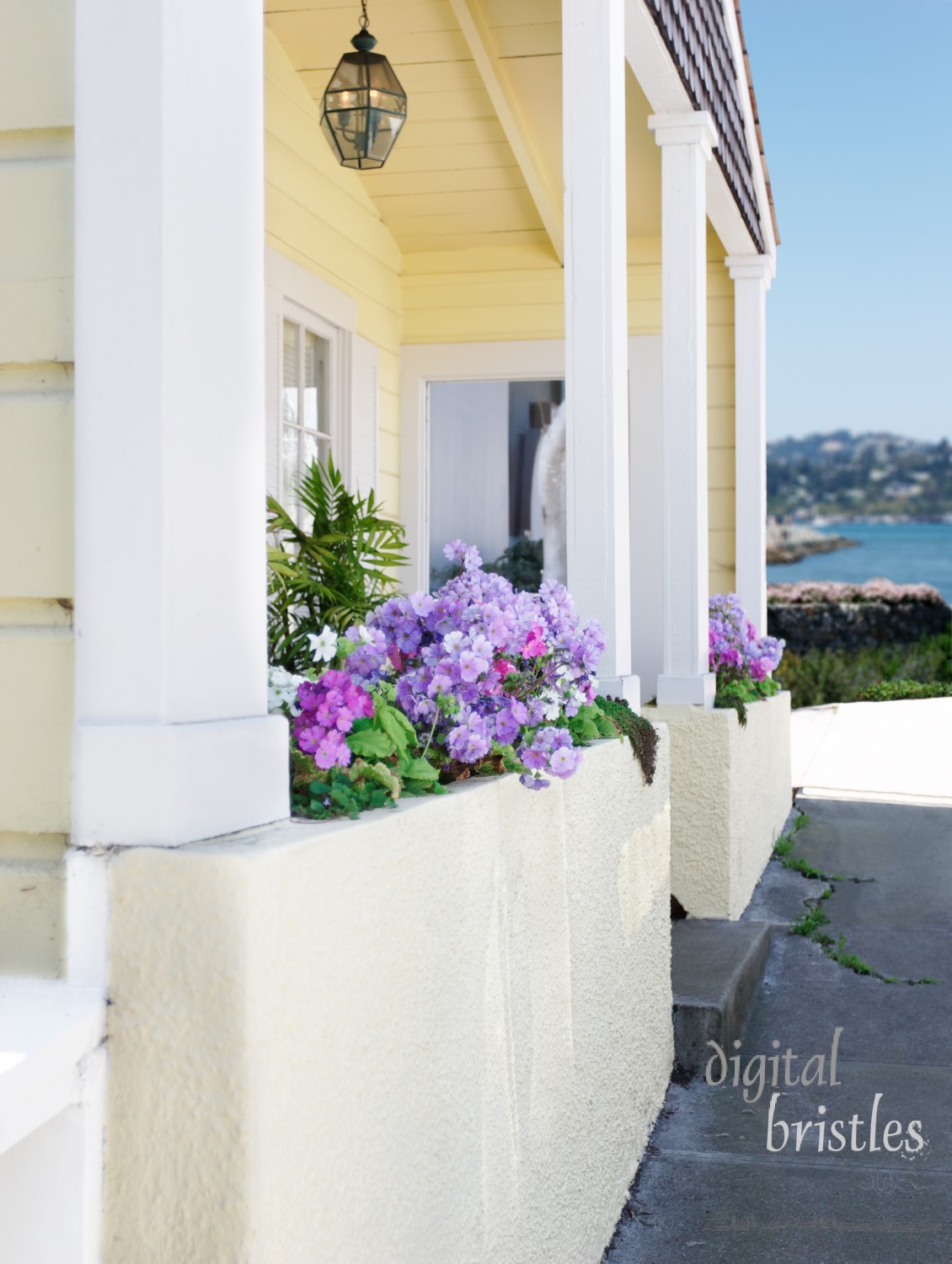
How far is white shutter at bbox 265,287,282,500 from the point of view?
4918 mm

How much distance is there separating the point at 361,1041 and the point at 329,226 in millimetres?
4540

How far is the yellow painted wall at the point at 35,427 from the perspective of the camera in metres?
1.44

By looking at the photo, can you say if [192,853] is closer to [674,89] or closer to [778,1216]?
[778,1216]

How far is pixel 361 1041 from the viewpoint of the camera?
1.50 metres

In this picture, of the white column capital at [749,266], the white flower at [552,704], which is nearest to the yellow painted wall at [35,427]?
the white flower at [552,704]

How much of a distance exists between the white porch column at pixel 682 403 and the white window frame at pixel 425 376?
1.80 m

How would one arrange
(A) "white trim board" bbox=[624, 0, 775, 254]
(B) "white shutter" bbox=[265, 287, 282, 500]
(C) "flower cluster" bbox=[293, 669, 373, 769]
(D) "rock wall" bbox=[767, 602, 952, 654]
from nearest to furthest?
(C) "flower cluster" bbox=[293, 669, 373, 769]
(A) "white trim board" bbox=[624, 0, 775, 254]
(B) "white shutter" bbox=[265, 287, 282, 500]
(D) "rock wall" bbox=[767, 602, 952, 654]

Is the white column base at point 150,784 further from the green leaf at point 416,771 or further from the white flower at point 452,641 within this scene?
the white flower at point 452,641

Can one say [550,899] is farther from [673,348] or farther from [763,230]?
[763,230]

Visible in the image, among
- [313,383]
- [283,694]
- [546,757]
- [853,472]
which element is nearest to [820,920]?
[313,383]

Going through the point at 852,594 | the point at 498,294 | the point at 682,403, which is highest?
the point at 498,294

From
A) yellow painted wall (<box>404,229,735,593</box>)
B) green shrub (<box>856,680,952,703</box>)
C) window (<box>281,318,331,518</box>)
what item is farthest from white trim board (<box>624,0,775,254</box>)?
green shrub (<box>856,680,952,703</box>)

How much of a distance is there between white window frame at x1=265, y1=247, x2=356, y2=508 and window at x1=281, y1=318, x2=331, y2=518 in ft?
0.05

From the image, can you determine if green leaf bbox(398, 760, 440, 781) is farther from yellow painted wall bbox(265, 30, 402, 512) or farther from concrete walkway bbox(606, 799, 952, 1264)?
yellow painted wall bbox(265, 30, 402, 512)
